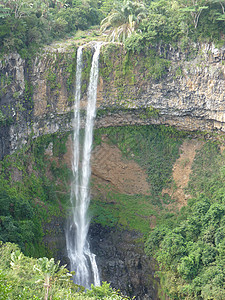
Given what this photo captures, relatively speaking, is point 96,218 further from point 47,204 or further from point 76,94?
point 76,94

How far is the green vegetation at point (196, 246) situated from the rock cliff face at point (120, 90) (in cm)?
485

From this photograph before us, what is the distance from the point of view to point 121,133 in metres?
28.0

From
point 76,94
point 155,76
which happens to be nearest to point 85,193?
point 76,94

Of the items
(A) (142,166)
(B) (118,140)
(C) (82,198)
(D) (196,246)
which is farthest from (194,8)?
(C) (82,198)

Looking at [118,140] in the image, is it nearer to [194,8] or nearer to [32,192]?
[32,192]

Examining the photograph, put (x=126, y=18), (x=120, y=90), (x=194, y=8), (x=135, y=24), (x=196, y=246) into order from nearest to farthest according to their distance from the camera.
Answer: (x=196, y=246)
(x=194, y=8)
(x=135, y=24)
(x=126, y=18)
(x=120, y=90)

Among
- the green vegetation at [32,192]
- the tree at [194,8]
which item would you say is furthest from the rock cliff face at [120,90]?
the tree at [194,8]

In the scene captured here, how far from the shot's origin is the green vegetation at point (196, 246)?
60.5 feet

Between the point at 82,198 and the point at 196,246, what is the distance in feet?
33.5

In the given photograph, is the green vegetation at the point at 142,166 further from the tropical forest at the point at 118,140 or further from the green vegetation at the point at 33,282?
the green vegetation at the point at 33,282

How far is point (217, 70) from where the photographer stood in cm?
2398

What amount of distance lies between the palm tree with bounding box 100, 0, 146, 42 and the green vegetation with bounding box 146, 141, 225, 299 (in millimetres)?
11271

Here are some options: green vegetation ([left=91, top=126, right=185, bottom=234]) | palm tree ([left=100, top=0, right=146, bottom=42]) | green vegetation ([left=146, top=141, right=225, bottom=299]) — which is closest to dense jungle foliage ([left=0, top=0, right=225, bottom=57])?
palm tree ([left=100, top=0, right=146, bottom=42])

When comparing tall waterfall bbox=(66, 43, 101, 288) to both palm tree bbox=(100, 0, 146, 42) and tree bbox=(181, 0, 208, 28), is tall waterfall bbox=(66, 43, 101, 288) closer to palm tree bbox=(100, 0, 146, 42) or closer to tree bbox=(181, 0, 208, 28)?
palm tree bbox=(100, 0, 146, 42)
